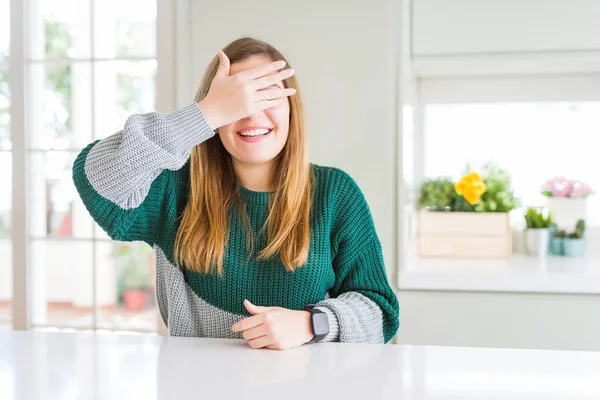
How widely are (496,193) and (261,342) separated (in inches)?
65.9

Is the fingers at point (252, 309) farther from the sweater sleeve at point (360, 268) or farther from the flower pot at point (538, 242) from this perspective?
the flower pot at point (538, 242)

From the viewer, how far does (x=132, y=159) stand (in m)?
1.06

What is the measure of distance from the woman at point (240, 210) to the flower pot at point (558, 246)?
1.40 metres

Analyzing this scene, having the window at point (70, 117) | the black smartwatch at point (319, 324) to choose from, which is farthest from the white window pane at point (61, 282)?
the black smartwatch at point (319, 324)

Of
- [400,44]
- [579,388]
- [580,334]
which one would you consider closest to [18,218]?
[400,44]

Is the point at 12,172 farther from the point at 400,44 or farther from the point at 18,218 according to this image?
the point at 400,44

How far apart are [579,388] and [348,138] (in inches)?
54.6

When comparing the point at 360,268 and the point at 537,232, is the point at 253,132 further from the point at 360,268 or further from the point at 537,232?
the point at 537,232

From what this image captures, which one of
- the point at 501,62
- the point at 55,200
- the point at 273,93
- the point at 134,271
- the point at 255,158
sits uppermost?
the point at 501,62

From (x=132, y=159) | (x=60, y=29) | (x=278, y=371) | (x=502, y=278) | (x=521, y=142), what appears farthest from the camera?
(x=521, y=142)

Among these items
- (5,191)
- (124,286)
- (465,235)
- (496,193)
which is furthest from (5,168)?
(496,193)

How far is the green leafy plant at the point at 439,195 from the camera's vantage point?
239cm

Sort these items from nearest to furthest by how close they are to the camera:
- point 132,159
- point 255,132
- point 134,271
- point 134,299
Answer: point 132,159
point 255,132
point 134,299
point 134,271

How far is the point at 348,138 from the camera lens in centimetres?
204
